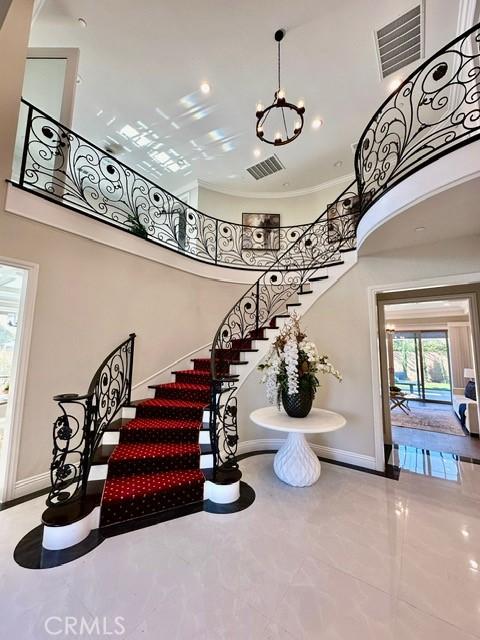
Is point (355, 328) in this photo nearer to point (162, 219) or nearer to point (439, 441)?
point (439, 441)

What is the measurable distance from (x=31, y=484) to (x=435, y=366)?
11722mm

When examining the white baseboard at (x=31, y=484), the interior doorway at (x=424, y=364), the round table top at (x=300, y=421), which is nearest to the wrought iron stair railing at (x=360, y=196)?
the round table top at (x=300, y=421)

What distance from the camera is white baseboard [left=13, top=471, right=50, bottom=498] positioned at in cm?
277

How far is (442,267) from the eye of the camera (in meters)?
3.41

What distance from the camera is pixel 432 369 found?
9727 mm

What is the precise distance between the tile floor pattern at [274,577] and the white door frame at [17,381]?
1.14ft

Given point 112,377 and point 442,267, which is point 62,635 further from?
point 442,267

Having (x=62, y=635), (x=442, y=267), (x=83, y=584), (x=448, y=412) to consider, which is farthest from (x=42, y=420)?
(x=448, y=412)

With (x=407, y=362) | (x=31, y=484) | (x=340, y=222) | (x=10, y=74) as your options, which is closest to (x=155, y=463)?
(x=31, y=484)

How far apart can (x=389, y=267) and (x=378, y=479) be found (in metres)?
2.84

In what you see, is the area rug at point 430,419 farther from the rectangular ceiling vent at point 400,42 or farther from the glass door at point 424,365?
the rectangular ceiling vent at point 400,42

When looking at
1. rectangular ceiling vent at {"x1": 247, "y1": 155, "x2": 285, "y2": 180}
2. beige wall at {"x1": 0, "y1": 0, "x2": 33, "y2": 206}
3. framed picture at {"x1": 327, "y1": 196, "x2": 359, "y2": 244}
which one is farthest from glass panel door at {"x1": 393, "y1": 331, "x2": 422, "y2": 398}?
beige wall at {"x1": 0, "y1": 0, "x2": 33, "y2": 206}

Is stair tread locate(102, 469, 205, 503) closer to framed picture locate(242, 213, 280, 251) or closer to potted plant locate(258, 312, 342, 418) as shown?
potted plant locate(258, 312, 342, 418)

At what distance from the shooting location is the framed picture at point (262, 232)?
284 inches
